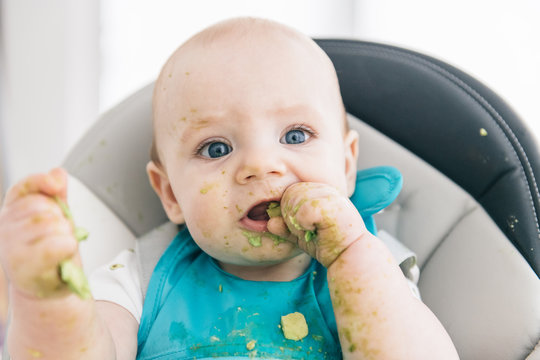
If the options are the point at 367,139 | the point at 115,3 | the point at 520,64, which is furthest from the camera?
the point at 115,3

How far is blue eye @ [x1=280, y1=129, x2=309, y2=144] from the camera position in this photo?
0.85 metres

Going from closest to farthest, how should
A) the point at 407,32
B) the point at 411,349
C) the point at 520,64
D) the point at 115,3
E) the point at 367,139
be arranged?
the point at 411,349, the point at 367,139, the point at 520,64, the point at 407,32, the point at 115,3

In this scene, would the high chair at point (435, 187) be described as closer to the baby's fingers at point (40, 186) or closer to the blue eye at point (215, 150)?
the blue eye at point (215, 150)

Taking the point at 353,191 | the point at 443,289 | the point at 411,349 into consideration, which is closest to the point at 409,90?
the point at 353,191

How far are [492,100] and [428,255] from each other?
30 centimetres

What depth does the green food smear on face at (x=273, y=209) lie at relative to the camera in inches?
31.3

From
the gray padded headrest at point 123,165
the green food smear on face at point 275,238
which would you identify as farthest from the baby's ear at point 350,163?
the gray padded headrest at point 123,165

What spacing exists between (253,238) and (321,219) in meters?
0.12

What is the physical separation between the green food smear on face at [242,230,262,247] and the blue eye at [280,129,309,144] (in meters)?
0.15

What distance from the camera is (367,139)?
1108 millimetres

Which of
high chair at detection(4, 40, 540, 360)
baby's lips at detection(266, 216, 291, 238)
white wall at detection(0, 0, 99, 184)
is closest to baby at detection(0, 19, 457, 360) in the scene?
baby's lips at detection(266, 216, 291, 238)

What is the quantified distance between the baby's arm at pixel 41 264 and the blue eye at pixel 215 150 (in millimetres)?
316

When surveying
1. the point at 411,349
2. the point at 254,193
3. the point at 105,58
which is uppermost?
the point at 254,193

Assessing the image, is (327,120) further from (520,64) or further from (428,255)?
(520,64)
